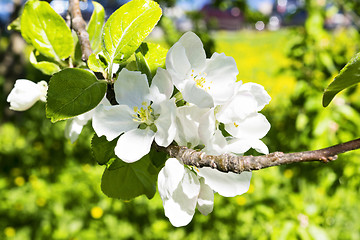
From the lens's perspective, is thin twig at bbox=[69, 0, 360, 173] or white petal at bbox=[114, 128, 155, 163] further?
white petal at bbox=[114, 128, 155, 163]

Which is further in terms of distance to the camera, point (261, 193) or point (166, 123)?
point (261, 193)

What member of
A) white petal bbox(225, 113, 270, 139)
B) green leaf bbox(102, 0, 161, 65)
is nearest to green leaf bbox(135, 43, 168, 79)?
green leaf bbox(102, 0, 161, 65)

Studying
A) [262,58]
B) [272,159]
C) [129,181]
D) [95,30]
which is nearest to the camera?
[272,159]

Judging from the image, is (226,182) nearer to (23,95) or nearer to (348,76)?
(348,76)

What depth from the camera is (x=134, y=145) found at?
46 centimetres

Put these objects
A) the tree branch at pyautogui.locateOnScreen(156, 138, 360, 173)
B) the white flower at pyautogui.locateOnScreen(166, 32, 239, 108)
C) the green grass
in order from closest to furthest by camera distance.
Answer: the tree branch at pyautogui.locateOnScreen(156, 138, 360, 173) → the white flower at pyautogui.locateOnScreen(166, 32, 239, 108) → the green grass

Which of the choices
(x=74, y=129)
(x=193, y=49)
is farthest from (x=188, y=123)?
(x=74, y=129)

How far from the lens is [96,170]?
2520 millimetres

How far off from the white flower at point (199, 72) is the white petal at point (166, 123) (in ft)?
0.08

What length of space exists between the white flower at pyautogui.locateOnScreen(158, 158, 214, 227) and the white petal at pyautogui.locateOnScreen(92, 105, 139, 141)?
0.08 meters

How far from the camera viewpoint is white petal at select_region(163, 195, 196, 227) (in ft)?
1.49

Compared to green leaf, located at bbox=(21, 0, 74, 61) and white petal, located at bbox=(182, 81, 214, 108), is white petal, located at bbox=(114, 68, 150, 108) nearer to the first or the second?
white petal, located at bbox=(182, 81, 214, 108)

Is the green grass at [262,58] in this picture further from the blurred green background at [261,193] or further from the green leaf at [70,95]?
the green leaf at [70,95]

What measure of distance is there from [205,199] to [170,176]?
0.08 m
